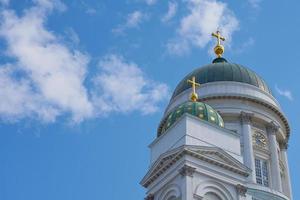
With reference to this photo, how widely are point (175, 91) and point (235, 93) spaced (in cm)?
543

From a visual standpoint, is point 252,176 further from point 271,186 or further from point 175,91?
point 175,91

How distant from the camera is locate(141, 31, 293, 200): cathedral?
1452 inches

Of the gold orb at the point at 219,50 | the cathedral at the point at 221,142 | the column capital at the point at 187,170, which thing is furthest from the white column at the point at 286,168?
the column capital at the point at 187,170

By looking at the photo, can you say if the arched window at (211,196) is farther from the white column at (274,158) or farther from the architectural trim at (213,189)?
the white column at (274,158)

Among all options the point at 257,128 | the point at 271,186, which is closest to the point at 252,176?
the point at 271,186

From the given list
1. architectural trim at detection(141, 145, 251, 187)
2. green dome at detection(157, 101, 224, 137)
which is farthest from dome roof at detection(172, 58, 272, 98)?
architectural trim at detection(141, 145, 251, 187)

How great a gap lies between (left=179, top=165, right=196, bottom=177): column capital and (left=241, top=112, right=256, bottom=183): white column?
33.5 feet

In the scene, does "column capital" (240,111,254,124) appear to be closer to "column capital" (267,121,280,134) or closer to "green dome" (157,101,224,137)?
"column capital" (267,121,280,134)

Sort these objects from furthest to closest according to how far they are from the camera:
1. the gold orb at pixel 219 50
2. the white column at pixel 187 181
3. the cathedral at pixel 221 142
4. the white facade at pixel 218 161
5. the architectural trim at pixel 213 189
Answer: the gold orb at pixel 219 50, the cathedral at pixel 221 142, the white facade at pixel 218 161, the architectural trim at pixel 213 189, the white column at pixel 187 181

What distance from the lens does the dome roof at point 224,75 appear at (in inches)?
2063

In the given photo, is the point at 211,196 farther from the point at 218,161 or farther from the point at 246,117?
the point at 246,117

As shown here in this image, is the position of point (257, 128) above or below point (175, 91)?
below

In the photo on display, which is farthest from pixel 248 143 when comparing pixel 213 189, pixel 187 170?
pixel 187 170

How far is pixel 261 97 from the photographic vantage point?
168 ft
